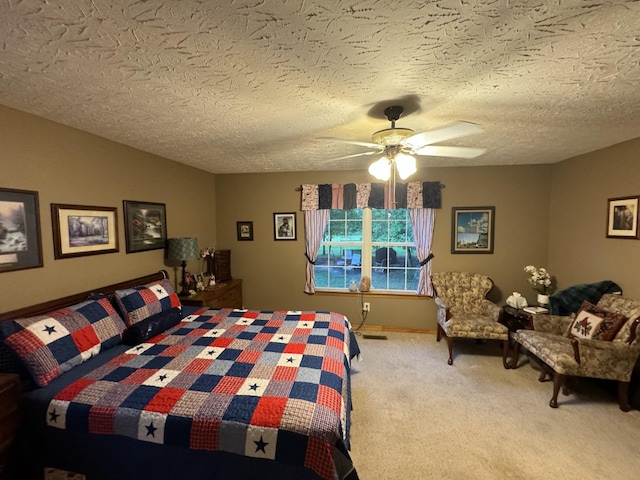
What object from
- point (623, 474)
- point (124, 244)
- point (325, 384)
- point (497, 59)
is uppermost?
point (497, 59)

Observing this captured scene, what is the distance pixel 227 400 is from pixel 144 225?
2.41m

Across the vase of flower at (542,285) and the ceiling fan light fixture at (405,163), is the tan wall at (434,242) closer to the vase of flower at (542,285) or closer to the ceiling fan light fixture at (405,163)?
the vase of flower at (542,285)

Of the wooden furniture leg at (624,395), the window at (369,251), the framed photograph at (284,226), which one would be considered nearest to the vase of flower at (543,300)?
the wooden furniture leg at (624,395)

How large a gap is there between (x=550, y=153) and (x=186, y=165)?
15.3 ft

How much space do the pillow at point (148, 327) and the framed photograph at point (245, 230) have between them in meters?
2.07

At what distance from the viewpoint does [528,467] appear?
1.85 m

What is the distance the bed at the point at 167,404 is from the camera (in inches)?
→ 52.9

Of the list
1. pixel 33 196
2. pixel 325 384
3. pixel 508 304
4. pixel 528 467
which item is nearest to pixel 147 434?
pixel 325 384

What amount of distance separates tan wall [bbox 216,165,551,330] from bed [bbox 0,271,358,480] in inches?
88.6

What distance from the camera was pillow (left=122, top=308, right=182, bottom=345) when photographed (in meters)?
2.22

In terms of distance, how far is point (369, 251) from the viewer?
4.35 m

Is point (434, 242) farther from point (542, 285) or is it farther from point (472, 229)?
point (542, 285)

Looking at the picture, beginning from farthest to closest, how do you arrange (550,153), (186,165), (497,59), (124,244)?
(186,165) < (550,153) < (124,244) < (497,59)

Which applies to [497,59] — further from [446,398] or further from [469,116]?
[446,398]
